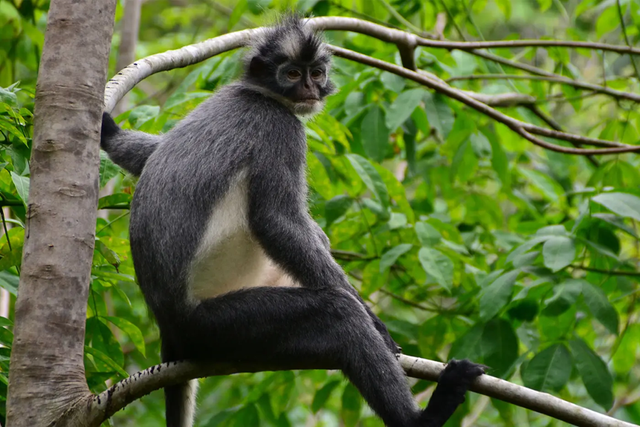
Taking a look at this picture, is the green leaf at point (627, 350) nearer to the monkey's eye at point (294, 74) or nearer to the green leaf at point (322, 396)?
the green leaf at point (322, 396)

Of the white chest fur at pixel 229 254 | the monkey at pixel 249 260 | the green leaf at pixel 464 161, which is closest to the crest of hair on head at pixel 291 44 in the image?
the monkey at pixel 249 260

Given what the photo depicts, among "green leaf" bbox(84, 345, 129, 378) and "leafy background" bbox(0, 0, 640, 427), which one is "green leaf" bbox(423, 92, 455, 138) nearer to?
"leafy background" bbox(0, 0, 640, 427)

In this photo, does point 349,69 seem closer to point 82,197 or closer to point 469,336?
point 469,336

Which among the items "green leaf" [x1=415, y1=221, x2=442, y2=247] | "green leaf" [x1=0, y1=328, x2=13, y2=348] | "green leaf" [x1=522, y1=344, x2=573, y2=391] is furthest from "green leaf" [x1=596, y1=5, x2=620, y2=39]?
"green leaf" [x1=0, y1=328, x2=13, y2=348]

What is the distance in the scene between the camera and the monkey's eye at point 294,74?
4.97m

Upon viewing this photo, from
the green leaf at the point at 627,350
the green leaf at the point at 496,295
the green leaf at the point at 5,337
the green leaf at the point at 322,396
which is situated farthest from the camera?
the green leaf at the point at 627,350

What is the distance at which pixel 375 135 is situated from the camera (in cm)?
561

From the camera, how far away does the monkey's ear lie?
195 inches

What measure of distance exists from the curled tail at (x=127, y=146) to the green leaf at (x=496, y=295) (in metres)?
2.29

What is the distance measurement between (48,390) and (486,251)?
4.54 metres

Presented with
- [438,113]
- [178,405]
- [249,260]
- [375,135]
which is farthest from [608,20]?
[178,405]

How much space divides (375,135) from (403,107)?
0.41 m

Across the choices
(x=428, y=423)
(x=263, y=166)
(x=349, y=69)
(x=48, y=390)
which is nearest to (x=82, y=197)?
(x=48, y=390)

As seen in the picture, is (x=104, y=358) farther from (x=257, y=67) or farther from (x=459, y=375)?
(x=257, y=67)
